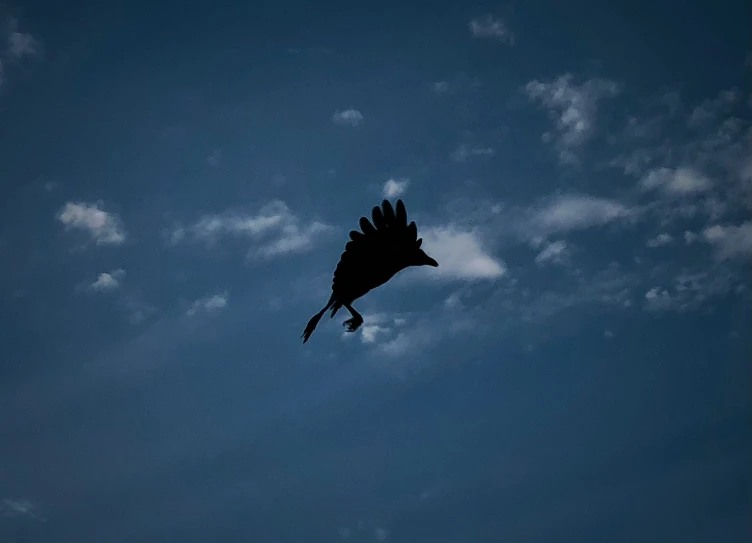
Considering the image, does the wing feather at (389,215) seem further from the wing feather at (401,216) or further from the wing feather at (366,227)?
the wing feather at (366,227)

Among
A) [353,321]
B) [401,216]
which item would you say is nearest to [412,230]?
[401,216]

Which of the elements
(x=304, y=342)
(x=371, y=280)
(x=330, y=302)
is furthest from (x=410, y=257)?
(x=304, y=342)

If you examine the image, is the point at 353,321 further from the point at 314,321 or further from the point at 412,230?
the point at 412,230

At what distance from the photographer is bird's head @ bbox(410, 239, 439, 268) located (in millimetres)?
6180

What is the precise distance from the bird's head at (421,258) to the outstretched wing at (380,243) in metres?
Result: 0.06

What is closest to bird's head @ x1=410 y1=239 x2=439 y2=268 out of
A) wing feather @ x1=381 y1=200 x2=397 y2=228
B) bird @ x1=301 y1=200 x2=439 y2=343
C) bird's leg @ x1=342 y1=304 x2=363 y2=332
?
bird @ x1=301 y1=200 x2=439 y2=343

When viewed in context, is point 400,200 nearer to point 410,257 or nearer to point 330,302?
point 410,257

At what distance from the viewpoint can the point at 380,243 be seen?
238 inches

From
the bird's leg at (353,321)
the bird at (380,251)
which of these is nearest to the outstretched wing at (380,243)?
the bird at (380,251)

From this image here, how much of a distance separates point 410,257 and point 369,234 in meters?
0.57

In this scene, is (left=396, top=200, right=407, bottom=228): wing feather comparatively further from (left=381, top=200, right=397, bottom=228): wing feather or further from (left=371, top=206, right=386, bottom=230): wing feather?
(left=371, top=206, right=386, bottom=230): wing feather

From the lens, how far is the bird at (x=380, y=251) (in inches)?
239

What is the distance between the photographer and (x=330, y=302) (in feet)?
22.2

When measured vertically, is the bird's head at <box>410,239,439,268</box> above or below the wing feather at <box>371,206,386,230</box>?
below
